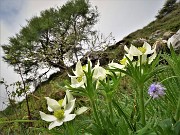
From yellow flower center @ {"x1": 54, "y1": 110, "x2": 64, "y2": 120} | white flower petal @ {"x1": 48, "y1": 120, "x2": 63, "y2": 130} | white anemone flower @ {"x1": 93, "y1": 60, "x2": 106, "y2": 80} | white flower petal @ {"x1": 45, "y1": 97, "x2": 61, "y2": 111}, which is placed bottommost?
white flower petal @ {"x1": 48, "y1": 120, "x2": 63, "y2": 130}

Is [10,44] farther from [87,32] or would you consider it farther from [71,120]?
[71,120]

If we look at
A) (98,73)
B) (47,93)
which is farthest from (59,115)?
(47,93)

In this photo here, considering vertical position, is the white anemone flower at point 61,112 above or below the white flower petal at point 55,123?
above

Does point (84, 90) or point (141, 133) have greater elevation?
point (84, 90)

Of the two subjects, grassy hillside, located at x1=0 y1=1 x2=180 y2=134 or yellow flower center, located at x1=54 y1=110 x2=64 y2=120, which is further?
grassy hillside, located at x1=0 y1=1 x2=180 y2=134

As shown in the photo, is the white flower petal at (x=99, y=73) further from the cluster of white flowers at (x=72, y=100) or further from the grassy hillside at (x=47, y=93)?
the grassy hillside at (x=47, y=93)

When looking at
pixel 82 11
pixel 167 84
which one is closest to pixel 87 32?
pixel 82 11

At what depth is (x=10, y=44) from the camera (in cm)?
3062

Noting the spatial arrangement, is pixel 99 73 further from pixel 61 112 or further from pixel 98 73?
pixel 61 112

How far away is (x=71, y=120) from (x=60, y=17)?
29.2 metres

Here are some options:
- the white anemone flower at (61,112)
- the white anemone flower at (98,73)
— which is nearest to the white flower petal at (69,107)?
the white anemone flower at (61,112)

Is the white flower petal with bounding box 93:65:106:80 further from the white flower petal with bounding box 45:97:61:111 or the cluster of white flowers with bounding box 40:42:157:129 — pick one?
the white flower petal with bounding box 45:97:61:111

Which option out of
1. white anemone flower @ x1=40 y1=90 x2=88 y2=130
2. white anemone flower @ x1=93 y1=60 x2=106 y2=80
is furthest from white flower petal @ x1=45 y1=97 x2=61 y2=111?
white anemone flower @ x1=93 y1=60 x2=106 y2=80

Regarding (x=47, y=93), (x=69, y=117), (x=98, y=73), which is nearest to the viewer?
(x=69, y=117)
